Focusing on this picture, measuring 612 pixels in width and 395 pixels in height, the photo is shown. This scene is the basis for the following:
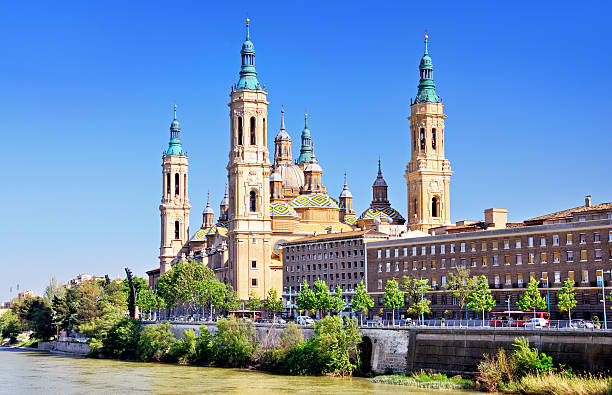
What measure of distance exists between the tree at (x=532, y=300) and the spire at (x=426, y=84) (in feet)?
214

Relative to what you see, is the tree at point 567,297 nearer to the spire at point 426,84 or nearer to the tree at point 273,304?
the tree at point 273,304

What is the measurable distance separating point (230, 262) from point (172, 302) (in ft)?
50.3

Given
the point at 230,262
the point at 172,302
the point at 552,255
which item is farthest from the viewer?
the point at 230,262

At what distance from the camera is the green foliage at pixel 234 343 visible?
91.8 m

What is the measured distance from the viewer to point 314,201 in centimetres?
16938

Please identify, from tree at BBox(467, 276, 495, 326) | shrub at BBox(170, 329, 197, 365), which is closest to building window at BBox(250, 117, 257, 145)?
shrub at BBox(170, 329, 197, 365)

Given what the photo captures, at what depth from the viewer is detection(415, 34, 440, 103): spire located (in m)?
151

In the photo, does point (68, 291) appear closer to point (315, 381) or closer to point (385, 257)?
point (385, 257)

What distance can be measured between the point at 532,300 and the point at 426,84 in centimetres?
7070

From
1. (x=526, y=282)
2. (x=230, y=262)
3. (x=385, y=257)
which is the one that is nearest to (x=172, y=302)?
(x=230, y=262)

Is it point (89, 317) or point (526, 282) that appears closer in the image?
point (526, 282)

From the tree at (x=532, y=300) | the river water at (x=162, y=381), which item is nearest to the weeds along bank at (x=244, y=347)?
the river water at (x=162, y=381)

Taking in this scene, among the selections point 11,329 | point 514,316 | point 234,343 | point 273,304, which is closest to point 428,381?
point 514,316

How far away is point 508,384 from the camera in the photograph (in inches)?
2518
